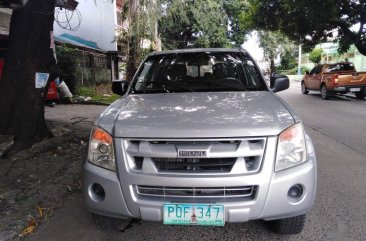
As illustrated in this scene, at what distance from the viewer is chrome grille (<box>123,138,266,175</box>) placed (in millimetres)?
2664

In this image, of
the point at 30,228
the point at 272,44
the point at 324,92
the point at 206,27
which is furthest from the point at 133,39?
the point at 272,44

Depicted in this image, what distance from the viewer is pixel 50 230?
11.5 ft

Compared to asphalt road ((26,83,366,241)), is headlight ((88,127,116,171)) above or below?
above

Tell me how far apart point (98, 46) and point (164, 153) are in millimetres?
22684

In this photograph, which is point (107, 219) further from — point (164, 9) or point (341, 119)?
point (164, 9)

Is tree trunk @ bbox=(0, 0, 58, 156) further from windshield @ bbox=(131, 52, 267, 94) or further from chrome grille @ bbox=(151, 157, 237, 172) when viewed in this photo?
chrome grille @ bbox=(151, 157, 237, 172)

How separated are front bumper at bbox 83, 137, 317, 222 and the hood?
9.3 inches

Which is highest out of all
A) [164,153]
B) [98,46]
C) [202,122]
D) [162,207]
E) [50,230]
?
[98,46]

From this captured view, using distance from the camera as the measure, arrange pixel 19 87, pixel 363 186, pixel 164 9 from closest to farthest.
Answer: pixel 363 186 → pixel 19 87 → pixel 164 9

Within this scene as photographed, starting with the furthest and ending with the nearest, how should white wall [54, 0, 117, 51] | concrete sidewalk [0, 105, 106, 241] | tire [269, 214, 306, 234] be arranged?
white wall [54, 0, 117, 51]
concrete sidewalk [0, 105, 106, 241]
tire [269, 214, 306, 234]

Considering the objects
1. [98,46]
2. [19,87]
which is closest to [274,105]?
[19,87]

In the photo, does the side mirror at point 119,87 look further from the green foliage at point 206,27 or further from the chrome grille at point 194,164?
the green foliage at point 206,27

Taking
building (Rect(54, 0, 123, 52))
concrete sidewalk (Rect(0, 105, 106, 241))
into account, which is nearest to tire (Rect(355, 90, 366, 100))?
concrete sidewalk (Rect(0, 105, 106, 241))

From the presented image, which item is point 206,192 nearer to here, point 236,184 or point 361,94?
point 236,184
